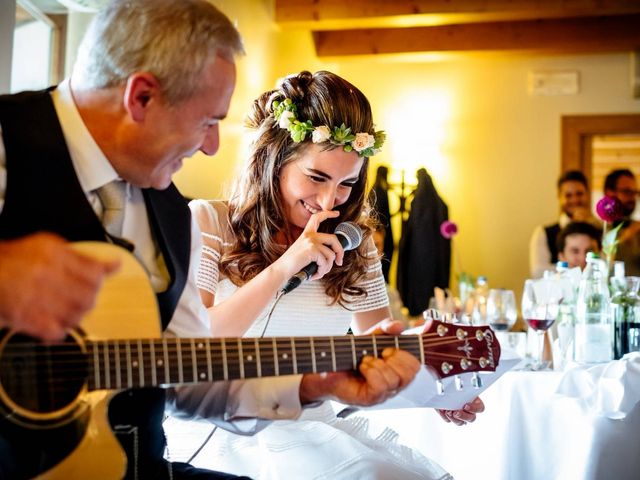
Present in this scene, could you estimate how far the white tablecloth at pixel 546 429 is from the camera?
6.90 ft

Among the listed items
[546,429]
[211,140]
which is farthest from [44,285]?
[546,429]

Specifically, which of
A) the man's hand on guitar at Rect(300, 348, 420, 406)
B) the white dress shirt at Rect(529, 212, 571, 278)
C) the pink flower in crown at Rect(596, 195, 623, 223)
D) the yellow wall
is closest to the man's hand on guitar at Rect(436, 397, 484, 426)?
the man's hand on guitar at Rect(300, 348, 420, 406)

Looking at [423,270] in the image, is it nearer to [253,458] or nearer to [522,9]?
[522,9]

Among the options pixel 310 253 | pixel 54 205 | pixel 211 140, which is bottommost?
pixel 310 253

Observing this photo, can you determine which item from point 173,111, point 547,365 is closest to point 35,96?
point 173,111

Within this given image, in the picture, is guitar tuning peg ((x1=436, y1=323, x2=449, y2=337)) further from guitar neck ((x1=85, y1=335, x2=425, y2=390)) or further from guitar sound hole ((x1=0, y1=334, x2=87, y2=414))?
guitar sound hole ((x1=0, y1=334, x2=87, y2=414))

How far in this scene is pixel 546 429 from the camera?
2244mm

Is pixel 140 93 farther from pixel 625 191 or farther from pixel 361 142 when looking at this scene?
pixel 625 191

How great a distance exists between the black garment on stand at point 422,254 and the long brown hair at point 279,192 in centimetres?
408

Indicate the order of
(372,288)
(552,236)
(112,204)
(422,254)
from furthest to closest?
(422,254)
(552,236)
(372,288)
(112,204)

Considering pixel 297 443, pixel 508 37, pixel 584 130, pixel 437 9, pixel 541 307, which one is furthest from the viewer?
pixel 584 130

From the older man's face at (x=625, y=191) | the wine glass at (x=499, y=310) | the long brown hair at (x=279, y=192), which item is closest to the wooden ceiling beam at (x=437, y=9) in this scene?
the older man's face at (x=625, y=191)

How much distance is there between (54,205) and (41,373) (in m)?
0.27

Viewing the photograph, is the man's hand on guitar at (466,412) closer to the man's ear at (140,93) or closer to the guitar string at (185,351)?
the guitar string at (185,351)
